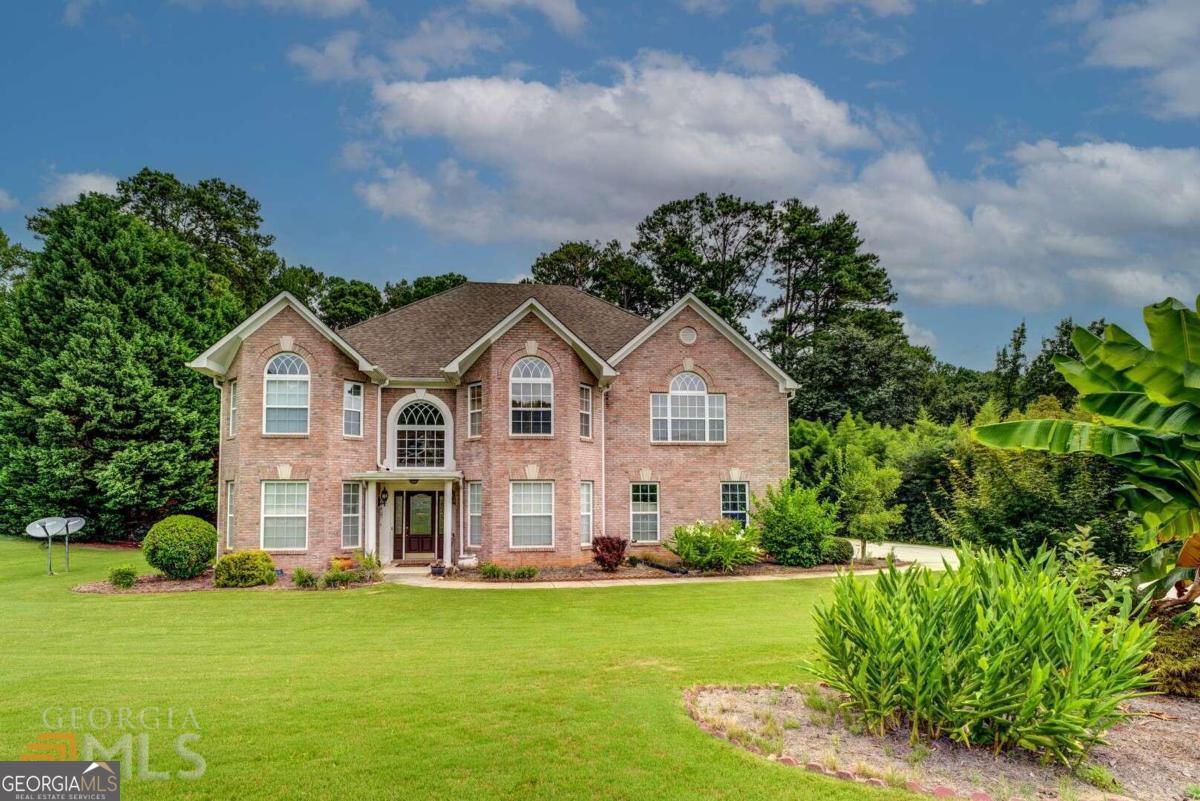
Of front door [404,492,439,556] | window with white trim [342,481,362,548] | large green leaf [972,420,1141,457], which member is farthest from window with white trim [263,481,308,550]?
large green leaf [972,420,1141,457]

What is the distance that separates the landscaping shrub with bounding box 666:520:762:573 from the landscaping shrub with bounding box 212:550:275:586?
439 inches

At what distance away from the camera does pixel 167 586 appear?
1994 cm

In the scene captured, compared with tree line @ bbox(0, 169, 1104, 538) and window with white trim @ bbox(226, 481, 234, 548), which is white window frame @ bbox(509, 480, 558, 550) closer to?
window with white trim @ bbox(226, 481, 234, 548)

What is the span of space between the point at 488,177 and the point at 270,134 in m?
6.39

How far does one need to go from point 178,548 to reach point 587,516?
11.2 meters

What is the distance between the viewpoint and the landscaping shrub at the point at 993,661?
6.45 metres

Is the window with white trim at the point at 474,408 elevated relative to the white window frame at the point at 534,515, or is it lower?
elevated

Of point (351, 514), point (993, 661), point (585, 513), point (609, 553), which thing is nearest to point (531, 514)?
point (585, 513)

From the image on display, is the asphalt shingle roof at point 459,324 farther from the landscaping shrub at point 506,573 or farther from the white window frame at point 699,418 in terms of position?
the landscaping shrub at point 506,573

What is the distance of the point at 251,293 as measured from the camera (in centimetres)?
5194

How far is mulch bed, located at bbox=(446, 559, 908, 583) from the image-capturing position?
830 inches

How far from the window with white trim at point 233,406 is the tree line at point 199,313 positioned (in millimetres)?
9471

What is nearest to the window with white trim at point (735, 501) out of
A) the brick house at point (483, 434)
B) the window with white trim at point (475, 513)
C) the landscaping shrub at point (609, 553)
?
the brick house at point (483, 434)

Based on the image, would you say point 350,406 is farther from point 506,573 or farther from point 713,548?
point 713,548
